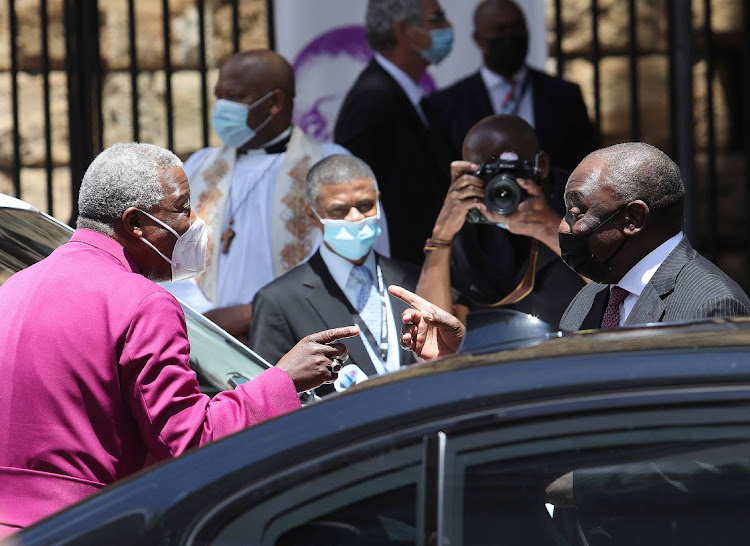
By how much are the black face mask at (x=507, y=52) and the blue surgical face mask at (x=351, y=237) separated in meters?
1.67

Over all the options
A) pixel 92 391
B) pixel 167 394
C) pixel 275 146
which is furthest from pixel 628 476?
pixel 275 146

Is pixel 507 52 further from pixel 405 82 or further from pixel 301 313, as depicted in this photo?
pixel 301 313

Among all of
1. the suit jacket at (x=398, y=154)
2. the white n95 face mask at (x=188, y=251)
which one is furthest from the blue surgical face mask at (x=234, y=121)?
the white n95 face mask at (x=188, y=251)

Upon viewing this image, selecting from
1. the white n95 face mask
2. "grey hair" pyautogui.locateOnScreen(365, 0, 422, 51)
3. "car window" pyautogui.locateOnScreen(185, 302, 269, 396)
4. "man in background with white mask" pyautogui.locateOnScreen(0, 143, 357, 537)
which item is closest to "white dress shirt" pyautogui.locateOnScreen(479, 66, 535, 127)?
"grey hair" pyautogui.locateOnScreen(365, 0, 422, 51)

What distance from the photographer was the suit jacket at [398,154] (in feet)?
19.2

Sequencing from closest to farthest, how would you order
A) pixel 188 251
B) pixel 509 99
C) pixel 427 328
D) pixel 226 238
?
pixel 188 251
pixel 427 328
pixel 226 238
pixel 509 99

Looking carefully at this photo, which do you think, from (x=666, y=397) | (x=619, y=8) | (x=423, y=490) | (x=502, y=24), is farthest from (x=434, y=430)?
(x=619, y=8)

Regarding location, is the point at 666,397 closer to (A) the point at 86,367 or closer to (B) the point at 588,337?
(B) the point at 588,337

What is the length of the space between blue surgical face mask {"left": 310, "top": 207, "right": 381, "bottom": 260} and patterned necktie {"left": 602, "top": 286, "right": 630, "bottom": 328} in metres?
1.50

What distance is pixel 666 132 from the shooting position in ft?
23.7

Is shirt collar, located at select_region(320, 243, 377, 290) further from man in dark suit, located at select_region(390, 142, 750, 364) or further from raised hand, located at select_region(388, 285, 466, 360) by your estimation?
man in dark suit, located at select_region(390, 142, 750, 364)

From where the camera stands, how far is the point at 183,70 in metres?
7.41

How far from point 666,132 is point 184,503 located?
5793 millimetres

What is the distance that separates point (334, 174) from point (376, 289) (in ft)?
1.51
